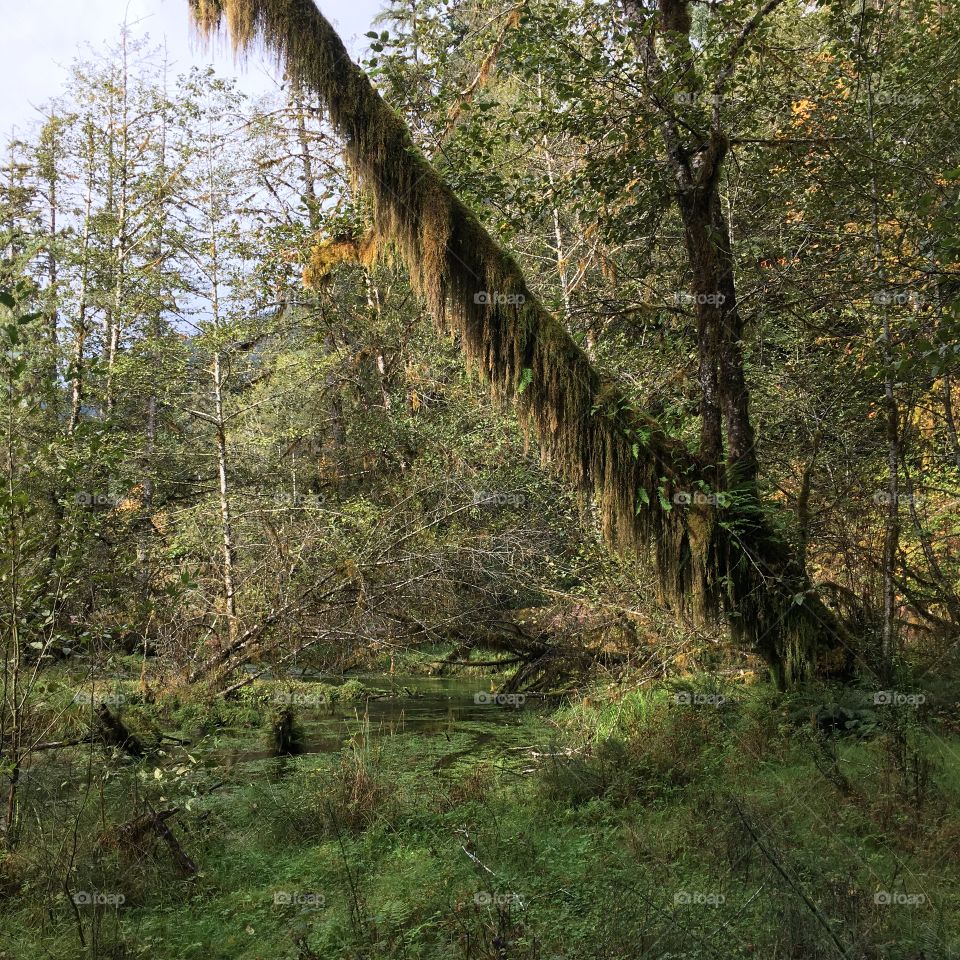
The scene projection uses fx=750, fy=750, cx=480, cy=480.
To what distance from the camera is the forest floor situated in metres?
3.73

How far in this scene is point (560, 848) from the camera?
524 cm


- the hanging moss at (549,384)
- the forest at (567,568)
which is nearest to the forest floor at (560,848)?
the forest at (567,568)

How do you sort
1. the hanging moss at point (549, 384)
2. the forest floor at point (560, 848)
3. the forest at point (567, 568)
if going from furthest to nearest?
the hanging moss at point (549, 384), the forest at point (567, 568), the forest floor at point (560, 848)

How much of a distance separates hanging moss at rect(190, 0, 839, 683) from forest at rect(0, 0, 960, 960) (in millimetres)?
35

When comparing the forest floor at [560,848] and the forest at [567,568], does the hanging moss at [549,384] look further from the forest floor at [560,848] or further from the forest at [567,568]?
the forest floor at [560,848]

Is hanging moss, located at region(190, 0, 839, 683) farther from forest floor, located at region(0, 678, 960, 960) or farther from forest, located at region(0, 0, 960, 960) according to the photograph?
forest floor, located at region(0, 678, 960, 960)

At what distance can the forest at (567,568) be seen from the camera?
4.45 metres

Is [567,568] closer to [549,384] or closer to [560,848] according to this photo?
[549,384]

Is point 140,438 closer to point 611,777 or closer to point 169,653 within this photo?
point 169,653

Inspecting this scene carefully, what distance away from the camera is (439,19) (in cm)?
827

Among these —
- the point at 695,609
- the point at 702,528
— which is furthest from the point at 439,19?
the point at 695,609

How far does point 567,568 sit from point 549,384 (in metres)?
3.68

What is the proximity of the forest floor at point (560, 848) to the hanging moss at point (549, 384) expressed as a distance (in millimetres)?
986

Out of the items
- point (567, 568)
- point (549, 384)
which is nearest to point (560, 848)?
point (549, 384)
